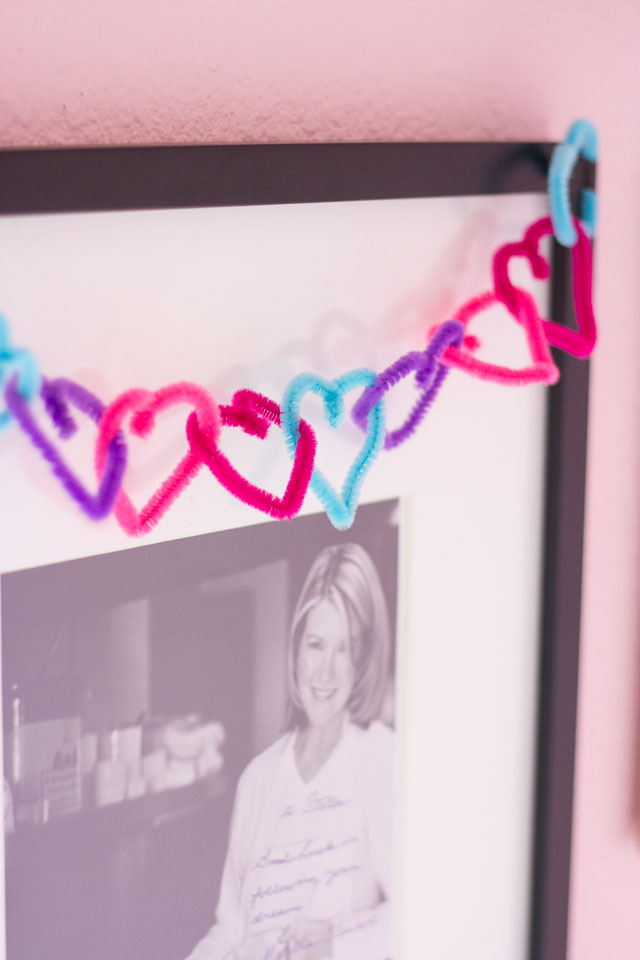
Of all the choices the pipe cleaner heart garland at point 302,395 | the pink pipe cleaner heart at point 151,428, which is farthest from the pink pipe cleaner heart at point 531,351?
the pink pipe cleaner heart at point 151,428

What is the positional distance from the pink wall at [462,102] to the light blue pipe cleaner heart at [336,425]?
0.09 m

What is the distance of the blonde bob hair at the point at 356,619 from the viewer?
1.54 ft

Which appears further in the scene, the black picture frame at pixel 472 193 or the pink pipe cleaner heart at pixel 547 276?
the pink pipe cleaner heart at pixel 547 276

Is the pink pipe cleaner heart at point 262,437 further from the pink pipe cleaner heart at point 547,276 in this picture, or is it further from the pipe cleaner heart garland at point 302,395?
the pink pipe cleaner heart at point 547,276

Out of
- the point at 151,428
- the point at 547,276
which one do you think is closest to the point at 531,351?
the point at 547,276

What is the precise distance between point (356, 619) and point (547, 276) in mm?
173

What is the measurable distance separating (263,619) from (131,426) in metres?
0.10

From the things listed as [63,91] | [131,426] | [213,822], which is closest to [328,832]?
[213,822]

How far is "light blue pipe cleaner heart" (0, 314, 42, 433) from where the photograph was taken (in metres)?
0.36

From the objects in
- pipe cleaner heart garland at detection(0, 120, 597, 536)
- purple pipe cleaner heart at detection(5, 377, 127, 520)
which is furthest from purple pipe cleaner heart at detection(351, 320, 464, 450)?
purple pipe cleaner heart at detection(5, 377, 127, 520)

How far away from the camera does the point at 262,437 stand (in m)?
0.42

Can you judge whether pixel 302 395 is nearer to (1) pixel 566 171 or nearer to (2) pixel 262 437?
(2) pixel 262 437

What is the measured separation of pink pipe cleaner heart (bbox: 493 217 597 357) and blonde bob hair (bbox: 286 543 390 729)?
0.12 metres

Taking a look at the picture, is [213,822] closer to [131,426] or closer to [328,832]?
[328,832]
